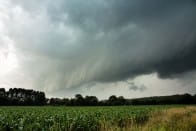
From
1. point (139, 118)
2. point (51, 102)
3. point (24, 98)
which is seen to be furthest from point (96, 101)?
point (139, 118)

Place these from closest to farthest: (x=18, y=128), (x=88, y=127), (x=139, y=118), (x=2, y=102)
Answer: (x=18, y=128) < (x=88, y=127) < (x=139, y=118) < (x=2, y=102)

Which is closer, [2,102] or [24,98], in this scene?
[2,102]

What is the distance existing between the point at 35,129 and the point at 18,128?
32.6 inches

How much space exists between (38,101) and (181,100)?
182ft

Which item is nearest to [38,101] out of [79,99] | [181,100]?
[79,99]

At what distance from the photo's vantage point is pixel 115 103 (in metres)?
121

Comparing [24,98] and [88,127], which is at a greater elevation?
[24,98]

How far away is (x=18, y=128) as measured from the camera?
15594mm

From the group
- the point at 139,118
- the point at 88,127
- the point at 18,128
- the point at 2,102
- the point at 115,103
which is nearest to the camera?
the point at 18,128

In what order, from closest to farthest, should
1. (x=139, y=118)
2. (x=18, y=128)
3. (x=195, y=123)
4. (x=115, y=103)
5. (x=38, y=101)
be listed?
(x=18, y=128)
(x=195, y=123)
(x=139, y=118)
(x=115, y=103)
(x=38, y=101)

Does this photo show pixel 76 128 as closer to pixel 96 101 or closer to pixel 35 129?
pixel 35 129

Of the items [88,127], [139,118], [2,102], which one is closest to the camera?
[88,127]

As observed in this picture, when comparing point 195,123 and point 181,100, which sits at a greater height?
point 181,100

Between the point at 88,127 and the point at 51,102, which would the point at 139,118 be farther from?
the point at 51,102
